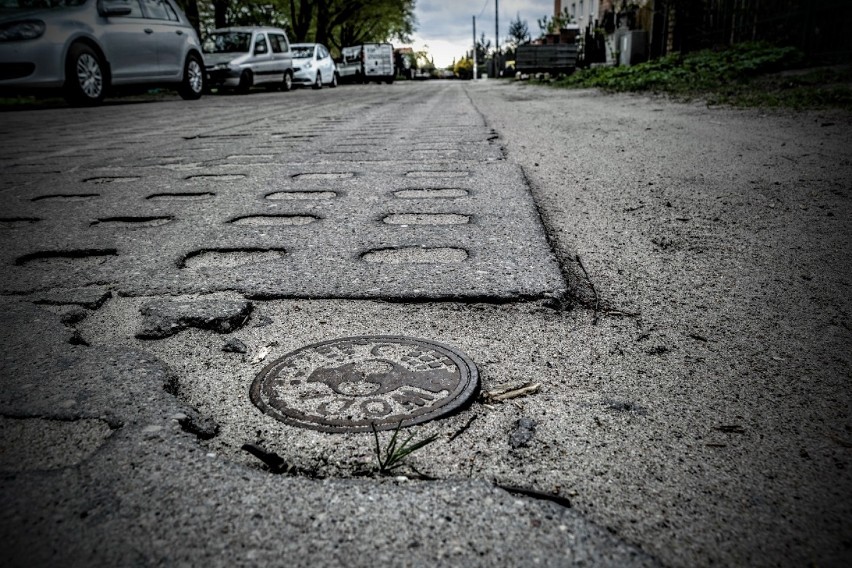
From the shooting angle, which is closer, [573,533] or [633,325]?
[573,533]

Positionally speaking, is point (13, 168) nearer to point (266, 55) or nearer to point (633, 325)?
point (633, 325)

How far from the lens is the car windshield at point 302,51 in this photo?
20453 millimetres

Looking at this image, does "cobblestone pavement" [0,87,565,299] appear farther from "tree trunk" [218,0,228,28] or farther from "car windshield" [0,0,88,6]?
"tree trunk" [218,0,228,28]

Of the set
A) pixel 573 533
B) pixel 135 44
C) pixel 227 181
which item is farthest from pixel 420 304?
pixel 135 44

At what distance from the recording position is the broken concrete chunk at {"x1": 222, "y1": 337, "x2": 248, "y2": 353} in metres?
1.59

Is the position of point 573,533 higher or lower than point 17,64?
lower

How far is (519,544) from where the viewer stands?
913 mm

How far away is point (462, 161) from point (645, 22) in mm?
16734

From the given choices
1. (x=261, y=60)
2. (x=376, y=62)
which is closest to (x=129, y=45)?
(x=261, y=60)

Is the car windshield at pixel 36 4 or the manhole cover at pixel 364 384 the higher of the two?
the car windshield at pixel 36 4

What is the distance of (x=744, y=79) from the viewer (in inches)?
380

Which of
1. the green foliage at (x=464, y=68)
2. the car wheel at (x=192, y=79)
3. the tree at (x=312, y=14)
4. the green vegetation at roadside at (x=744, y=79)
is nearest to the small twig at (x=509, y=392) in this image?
the green vegetation at roadside at (x=744, y=79)

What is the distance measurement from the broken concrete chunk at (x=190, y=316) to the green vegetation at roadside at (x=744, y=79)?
668 centimetres

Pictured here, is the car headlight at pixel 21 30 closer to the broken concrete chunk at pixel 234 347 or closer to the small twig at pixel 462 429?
the broken concrete chunk at pixel 234 347
